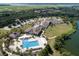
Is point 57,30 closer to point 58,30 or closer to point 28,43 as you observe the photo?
point 58,30

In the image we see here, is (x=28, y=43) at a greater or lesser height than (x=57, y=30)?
lesser

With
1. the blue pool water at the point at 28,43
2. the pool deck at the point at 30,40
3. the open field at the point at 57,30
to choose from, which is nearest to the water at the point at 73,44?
the open field at the point at 57,30

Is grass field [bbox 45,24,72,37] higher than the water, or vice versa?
grass field [bbox 45,24,72,37]

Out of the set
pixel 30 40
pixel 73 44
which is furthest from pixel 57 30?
pixel 30 40

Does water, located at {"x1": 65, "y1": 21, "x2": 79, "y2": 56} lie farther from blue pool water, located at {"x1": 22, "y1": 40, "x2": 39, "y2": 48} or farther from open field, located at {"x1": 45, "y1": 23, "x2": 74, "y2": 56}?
blue pool water, located at {"x1": 22, "y1": 40, "x2": 39, "y2": 48}

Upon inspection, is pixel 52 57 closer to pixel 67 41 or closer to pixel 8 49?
pixel 67 41

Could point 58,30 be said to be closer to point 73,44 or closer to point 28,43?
point 73,44

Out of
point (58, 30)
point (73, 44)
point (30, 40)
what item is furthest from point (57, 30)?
point (30, 40)

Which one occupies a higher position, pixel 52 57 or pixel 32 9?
pixel 32 9

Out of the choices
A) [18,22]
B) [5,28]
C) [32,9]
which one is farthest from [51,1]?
[5,28]

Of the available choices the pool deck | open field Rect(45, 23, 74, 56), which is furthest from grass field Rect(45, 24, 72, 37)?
the pool deck

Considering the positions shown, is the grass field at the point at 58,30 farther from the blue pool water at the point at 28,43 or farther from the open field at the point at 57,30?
the blue pool water at the point at 28,43
